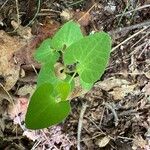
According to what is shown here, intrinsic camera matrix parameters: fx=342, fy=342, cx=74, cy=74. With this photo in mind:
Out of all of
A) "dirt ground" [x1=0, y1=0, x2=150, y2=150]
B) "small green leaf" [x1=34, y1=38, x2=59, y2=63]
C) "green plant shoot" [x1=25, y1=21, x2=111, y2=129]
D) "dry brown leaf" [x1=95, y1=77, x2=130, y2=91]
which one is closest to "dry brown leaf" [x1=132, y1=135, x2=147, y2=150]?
"dirt ground" [x1=0, y1=0, x2=150, y2=150]

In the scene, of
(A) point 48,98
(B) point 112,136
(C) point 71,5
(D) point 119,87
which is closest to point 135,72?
(D) point 119,87

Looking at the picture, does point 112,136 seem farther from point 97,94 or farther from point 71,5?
point 71,5

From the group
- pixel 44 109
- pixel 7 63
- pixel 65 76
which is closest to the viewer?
pixel 44 109

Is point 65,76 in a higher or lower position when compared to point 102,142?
higher

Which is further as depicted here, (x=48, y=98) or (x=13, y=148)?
(x=13, y=148)

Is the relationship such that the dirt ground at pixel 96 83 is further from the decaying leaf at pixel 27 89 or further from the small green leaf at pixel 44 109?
the small green leaf at pixel 44 109

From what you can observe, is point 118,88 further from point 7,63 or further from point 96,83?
point 7,63

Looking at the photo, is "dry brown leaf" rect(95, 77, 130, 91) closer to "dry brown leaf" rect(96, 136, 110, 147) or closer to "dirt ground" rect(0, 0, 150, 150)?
"dirt ground" rect(0, 0, 150, 150)

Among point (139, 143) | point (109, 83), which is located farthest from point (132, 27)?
point (139, 143)
